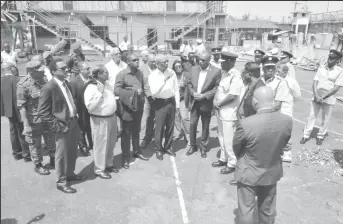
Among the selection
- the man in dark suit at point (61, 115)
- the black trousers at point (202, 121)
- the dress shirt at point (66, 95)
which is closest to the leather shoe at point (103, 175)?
the man in dark suit at point (61, 115)

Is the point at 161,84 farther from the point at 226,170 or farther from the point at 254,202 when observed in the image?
the point at 254,202

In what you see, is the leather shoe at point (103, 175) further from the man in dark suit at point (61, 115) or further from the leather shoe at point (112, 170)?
the man in dark suit at point (61, 115)

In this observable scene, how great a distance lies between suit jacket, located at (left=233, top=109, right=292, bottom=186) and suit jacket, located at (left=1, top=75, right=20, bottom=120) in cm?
425

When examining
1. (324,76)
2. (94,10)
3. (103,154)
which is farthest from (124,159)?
(94,10)

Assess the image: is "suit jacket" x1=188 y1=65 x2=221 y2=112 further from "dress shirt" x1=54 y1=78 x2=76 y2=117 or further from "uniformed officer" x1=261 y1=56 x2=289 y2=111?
"dress shirt" x1=54 y1=78 x2=76 y2=117

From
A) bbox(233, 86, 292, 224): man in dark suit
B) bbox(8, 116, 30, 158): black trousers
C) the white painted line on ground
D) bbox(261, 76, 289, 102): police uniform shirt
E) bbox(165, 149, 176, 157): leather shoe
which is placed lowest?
the white painted line on ground

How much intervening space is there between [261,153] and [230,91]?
6.76 ft

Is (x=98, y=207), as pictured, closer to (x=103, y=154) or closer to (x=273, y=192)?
(x=103, y=154)

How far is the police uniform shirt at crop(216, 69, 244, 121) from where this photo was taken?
482 centimetres

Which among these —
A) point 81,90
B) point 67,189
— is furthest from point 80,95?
point 67,189

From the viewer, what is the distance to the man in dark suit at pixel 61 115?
4.04 metres

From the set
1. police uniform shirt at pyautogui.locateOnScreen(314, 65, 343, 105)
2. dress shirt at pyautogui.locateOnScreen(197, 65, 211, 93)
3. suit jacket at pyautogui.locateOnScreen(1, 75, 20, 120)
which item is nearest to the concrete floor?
suit jacket at pyautogui.locateOnScreen(1, 75, 20, 120)

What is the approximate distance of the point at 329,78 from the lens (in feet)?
19.5

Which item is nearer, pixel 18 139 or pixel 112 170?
pixel 112 170
